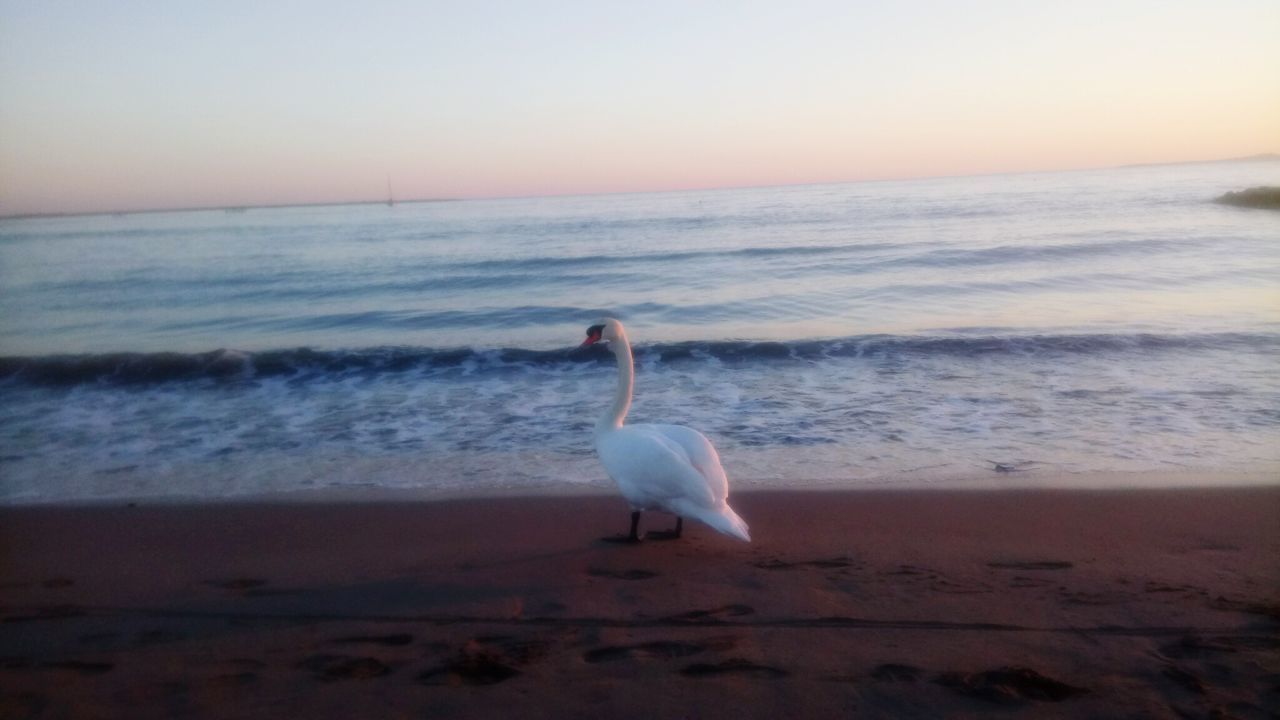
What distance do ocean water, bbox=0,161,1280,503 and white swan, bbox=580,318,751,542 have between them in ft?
5.11

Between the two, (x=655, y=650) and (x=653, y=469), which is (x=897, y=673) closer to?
(x=655, y=650)

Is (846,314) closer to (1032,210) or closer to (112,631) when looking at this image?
(112,631)

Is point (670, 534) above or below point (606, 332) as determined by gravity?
below

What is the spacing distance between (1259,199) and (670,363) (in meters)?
33.7

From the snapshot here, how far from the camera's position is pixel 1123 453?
7.75m

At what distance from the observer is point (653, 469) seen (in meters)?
5.47

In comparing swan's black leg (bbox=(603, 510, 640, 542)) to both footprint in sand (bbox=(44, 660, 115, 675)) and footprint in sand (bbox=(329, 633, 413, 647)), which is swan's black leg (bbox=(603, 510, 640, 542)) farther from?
Answer: footprint in sand (bbox=(44, 660, 115, 675))

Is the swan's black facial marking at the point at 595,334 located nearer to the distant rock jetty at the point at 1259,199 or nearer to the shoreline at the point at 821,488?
the shoreline at the point at 821,488

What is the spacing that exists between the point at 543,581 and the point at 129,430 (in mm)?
6711

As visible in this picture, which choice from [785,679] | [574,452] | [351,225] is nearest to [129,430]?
[574,452]

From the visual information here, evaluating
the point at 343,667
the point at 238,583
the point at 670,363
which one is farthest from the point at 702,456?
the point at 670,363

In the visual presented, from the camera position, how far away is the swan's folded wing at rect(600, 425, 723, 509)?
17.5 ft

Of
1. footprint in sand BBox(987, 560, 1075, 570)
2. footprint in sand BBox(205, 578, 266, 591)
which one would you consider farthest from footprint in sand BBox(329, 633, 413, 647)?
footprint in sand BBox(987, 560, 1075, 570)

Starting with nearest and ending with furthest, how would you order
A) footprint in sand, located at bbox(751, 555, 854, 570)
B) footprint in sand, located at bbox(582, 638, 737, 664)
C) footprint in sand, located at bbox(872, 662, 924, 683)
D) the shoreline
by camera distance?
footprint in sand, located at bbox(872, 662, 924, 683)
footprint in sand, located at bbox(582, 638, 737, 664)
footprint in sand, located at bbox(751, 555, 854, 570)
the shoreline
